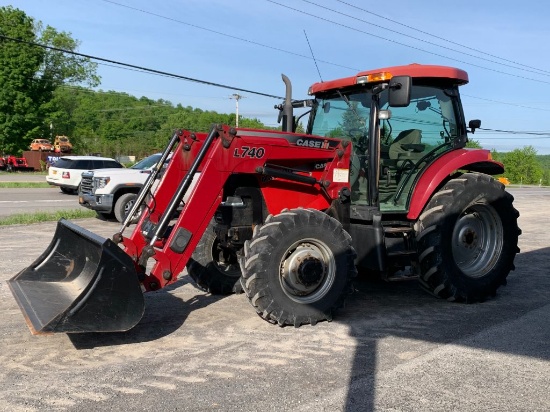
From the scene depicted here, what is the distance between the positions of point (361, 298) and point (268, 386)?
273 centimetres

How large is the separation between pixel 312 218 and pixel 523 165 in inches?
3660

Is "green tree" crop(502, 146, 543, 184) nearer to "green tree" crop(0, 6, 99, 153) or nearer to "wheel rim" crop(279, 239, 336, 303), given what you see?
"green tree" crop(0, 6, 99, 153)

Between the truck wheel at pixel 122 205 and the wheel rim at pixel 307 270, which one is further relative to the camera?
the truck wheel at pixel 122 205

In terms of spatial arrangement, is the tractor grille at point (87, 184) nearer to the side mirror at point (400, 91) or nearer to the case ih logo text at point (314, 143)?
the case ih logo text at point (314, 143)

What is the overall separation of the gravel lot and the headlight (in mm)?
7165

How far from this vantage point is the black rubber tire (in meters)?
6.29

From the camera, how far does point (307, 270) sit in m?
5.24

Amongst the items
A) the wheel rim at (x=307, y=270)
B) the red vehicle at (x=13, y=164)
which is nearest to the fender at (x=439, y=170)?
the wheel rim at (x=307, y=270)

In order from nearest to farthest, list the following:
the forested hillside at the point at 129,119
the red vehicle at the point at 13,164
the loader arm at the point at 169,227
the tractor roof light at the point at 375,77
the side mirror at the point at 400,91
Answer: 1. the loader arm at the point at 169,227
2. the side mirror at the point at 400,91
3. the tractor roof light at the point at 375,77
4. the red vehicle at the point at 13,164
5. the forested hillside at the point at 129,119

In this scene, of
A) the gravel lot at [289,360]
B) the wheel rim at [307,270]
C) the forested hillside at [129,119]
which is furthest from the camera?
the forested hillside at [129,119]

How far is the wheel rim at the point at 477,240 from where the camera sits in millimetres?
6512

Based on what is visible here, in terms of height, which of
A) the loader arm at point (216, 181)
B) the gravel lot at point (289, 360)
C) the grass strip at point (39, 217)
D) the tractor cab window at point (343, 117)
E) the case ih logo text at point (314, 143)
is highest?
the tractor cab window at point (343, 117)

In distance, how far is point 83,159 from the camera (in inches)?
872

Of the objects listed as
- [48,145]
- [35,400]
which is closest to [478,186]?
[35,400]
